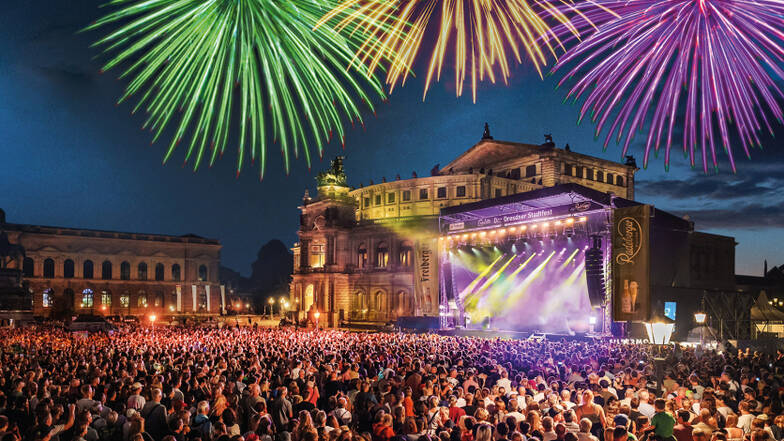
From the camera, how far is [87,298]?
93.8 meters

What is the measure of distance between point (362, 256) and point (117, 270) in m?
45.3

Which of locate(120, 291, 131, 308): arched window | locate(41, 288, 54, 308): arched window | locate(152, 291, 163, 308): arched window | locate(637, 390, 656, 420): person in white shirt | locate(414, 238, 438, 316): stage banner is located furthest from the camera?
locate(152, 291, 163, 308): arched window

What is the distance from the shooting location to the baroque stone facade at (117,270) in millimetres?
89225

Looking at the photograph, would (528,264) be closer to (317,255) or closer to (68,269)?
(317,255)

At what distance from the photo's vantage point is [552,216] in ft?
128

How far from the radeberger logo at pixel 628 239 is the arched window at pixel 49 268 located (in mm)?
83509

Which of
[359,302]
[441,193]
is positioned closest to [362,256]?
[359,302]

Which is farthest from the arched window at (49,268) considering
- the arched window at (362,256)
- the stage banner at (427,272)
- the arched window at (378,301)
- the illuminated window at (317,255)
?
the stage banner at (427,272)

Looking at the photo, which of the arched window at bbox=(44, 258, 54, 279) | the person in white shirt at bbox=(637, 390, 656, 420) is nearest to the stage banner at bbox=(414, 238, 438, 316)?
the person in white shirt at bbox=(637, 390, 656, 420)

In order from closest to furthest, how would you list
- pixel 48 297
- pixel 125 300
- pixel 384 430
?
pixel 384 430
pixel 48 297
pixel 125 300

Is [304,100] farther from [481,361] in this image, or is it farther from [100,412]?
[481,361]

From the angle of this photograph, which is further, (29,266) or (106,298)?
(106,298)

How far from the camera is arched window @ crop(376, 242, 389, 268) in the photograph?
→ 70625 mm

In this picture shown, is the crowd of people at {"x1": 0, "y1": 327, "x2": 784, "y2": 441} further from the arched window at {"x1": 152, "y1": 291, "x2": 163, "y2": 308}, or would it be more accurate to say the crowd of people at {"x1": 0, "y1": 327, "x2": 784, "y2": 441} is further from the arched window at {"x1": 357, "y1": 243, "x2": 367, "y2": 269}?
the arched window at {"x1": 152, "y1": 291, "x2": 163, "y2": 308}
